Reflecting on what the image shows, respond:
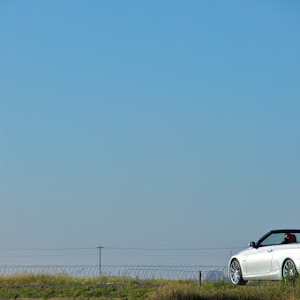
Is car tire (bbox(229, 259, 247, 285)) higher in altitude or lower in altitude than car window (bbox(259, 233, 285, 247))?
lower

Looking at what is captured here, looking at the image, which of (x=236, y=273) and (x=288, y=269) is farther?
(x=236, y=273)

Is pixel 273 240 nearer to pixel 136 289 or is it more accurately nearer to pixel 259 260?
pixel 259 260

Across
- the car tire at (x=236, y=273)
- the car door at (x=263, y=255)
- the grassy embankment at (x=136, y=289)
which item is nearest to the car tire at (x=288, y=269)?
the grassy embankment at (x=136, y=289)

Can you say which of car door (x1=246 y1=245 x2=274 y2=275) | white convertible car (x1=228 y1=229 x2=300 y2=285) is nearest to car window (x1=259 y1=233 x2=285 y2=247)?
white convertible car (x1=228 y1=229 x2=300 y2=285)

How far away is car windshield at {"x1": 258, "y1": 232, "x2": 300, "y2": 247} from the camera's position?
21344mm

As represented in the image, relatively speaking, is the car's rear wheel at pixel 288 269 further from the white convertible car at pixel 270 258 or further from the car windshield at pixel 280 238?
the car windshield at pixel 280 238

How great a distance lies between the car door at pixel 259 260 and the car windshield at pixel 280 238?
0.83 ft

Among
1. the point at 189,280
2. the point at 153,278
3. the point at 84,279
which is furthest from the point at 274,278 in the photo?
the point at 84,279

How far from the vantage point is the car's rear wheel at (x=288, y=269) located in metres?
20.0

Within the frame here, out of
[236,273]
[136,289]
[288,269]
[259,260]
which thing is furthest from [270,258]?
[136,289]

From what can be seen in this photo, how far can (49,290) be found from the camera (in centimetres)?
2616

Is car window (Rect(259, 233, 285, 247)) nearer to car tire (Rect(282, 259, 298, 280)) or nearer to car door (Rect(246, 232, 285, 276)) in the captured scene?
car door (Rect(246, 232, 285, 276))

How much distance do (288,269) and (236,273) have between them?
3.29 meters

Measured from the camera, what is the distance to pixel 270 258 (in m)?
21.1
